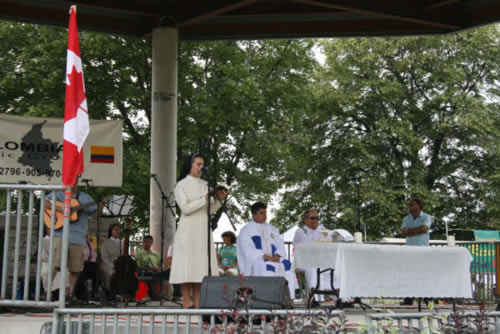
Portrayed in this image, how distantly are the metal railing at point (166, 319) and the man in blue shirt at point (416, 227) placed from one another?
4.54m

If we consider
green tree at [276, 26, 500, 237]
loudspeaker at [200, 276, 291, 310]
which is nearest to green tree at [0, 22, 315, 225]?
green tree at [276, 26, 500, 237]

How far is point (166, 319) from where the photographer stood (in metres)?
6.97

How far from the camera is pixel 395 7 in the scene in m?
14.3

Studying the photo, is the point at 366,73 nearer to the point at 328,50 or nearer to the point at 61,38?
the point at 328,50

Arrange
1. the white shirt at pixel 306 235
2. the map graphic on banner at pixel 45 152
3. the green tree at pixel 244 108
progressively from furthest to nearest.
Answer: the green tree at pixel 244 108 → the map graphic on banner at pixel 45 152 → the white shirt at pixel 306 235

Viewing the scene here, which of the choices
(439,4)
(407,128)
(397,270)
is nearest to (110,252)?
(397,270)

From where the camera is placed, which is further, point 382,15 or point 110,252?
point 382,15

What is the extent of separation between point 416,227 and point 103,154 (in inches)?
211

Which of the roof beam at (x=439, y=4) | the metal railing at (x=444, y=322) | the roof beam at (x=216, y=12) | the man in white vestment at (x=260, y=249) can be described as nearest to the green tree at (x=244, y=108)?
the roof beam at (x=216, y=12)

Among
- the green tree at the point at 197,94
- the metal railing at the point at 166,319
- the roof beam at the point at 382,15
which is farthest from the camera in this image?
the green tree at the point at 197,94

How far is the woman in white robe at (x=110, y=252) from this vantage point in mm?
12383

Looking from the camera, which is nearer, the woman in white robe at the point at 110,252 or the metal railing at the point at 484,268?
the woman in white robe at the point at 110,252

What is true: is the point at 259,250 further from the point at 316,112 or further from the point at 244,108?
the point at 316,112

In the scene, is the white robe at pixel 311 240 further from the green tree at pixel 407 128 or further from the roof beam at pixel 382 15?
the green tree at pixel 407 128
